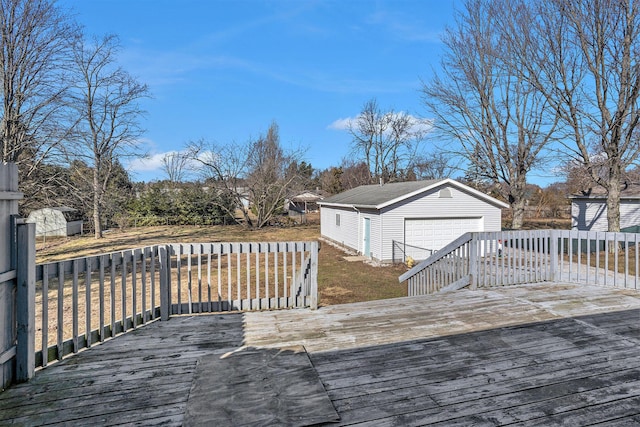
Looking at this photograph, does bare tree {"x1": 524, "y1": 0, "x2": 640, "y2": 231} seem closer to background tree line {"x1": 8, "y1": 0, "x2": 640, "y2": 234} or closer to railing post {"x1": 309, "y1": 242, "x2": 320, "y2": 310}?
background tree line {"x1": 8, "y1": 0, "x2": 640, "y2": 234}

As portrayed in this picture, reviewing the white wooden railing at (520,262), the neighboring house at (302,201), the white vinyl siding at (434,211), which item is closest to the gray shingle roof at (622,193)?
the white vinyl siding at (434,211)

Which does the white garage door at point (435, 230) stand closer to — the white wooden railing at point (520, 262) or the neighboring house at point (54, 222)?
the white wooden railing at point (520, 262)

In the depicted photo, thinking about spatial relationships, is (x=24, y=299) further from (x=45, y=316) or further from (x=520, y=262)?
(x=520, y=262)

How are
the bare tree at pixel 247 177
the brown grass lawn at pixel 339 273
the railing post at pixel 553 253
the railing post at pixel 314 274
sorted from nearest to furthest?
the railing post at pixel 314 274 → the railing post at pixel 553 253 → the brown grass lawn at pixel 339 273 → the bare tree at pixel 247 177

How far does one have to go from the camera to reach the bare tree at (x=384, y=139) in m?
34.3

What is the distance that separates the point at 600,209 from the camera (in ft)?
66.1

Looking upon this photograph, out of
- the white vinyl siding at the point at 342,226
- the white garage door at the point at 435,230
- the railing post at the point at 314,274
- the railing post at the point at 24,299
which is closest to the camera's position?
the railing post at the point at 24,299

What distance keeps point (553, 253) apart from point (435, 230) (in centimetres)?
859

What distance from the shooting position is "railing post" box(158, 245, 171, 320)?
4.02 metres

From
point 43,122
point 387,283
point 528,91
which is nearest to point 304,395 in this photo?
point 387,283

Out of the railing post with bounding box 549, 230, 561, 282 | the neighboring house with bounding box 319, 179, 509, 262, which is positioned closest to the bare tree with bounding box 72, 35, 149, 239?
the neighboring house with bounding box 319, 179, 509, 262

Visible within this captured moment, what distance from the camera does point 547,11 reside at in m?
13.8

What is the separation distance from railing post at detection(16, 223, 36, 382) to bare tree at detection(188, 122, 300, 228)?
74.3 feet

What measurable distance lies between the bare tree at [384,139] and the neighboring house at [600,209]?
1568 centimetres
